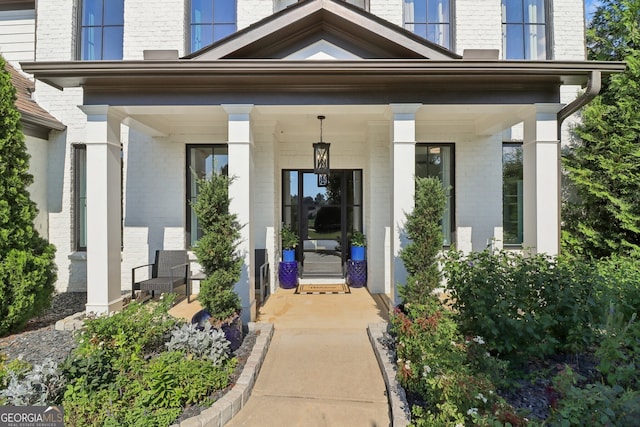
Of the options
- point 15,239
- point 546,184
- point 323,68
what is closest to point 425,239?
point 546,184

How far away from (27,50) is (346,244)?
782 cm

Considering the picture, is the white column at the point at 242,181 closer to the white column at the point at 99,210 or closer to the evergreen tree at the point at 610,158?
the white column at the point at 99,210

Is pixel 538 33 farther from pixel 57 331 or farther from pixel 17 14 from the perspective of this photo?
pixel 17 14

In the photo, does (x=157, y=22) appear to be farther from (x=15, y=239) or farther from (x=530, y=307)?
(x=530, y=307)

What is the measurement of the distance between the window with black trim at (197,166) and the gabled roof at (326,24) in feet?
8.43

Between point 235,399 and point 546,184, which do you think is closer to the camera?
point 235,399

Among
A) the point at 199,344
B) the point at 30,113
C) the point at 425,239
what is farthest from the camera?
the point at 30,113

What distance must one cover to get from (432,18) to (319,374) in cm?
699

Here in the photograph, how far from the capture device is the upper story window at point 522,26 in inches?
274

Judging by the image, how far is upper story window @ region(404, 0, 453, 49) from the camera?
6891 millimetres

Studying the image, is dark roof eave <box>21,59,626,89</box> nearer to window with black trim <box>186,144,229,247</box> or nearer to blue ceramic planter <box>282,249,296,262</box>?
window with black trim <box>186,144,229,247</box>

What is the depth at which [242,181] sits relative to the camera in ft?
15.8

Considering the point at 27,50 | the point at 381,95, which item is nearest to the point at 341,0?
the point at 381,95

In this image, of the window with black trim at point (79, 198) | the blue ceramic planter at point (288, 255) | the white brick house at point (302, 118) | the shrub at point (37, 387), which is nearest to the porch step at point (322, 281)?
the white brick house at point (302, 118)
